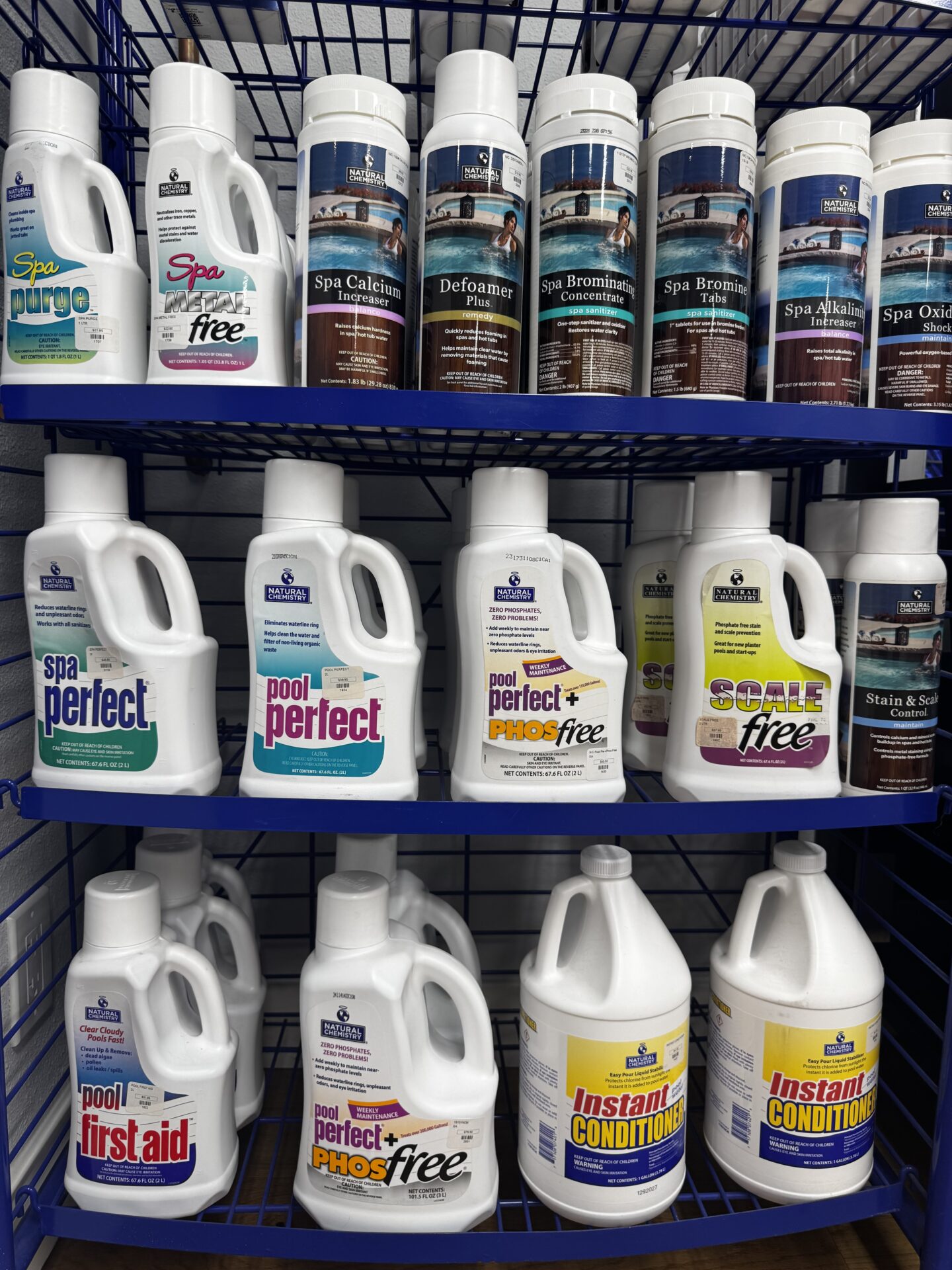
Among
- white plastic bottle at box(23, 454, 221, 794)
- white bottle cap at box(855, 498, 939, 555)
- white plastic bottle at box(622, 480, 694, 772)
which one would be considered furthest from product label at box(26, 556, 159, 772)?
white bottle cap at box(855, 498, 939, 555)

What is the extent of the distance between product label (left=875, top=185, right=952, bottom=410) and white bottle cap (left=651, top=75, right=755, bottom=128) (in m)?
0.19

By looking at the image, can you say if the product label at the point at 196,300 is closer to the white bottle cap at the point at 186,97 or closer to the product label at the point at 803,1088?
the white bottle cap at the point at 186,97

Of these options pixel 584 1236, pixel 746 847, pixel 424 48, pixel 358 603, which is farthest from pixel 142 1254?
pixel 424 48

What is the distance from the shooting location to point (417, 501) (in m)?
1.25

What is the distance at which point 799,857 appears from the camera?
942 mm

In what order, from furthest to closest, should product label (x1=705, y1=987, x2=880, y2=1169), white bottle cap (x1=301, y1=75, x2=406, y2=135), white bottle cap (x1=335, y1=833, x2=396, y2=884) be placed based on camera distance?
white bottle cap (x1=335, y1=833, x2=396, y2=884), product label (x1=705, y1=987, x2=880, y2=1169), white bottle cap (x1=301, y1=75, x2=406, y2=135)

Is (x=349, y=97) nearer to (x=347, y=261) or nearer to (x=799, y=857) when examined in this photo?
(x=347, y=261)

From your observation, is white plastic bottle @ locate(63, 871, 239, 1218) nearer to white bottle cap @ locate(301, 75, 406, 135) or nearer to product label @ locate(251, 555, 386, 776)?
product label @ locate(251, 555, 386, 776)

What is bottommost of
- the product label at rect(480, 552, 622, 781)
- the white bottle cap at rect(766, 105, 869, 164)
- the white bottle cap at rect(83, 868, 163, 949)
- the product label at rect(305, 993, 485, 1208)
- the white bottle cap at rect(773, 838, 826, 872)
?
the product label at rect(305, 993, 485, 1208)

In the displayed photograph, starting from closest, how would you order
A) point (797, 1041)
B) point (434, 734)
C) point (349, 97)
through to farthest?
point (349, 97) → point (797, 1041) → point (434, 734)

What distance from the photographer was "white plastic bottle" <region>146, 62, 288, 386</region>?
80 cm

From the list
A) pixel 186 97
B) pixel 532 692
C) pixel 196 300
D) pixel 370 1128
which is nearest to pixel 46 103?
pixel 186 97

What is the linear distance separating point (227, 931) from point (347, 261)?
2.67 ft

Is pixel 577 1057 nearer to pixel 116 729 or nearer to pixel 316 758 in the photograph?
pixel 316 758
